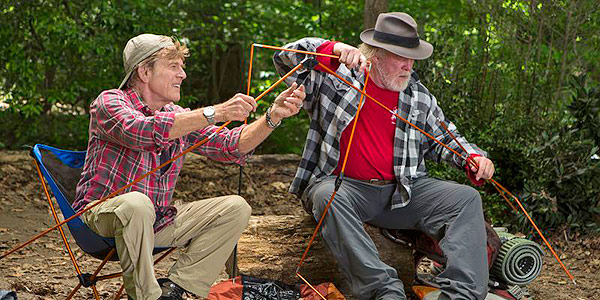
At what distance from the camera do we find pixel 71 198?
3160mm

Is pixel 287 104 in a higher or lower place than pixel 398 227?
higher

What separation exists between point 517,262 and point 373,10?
2438 mm

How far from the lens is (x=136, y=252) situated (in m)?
2.73

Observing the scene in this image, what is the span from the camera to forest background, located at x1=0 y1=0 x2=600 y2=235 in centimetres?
489

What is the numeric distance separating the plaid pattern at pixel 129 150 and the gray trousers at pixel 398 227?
0.56 meters

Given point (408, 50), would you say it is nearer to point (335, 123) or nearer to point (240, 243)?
point (335, 123)

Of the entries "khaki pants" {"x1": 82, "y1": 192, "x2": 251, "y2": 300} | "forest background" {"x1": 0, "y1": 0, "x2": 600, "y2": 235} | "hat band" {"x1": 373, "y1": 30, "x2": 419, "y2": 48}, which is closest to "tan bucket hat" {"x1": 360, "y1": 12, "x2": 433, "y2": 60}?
"hat band" {"x1": 373, "y1": 30, "x2": 419, "y2": 48}

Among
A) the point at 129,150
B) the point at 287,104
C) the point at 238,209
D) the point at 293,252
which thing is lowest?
the point at 293,252

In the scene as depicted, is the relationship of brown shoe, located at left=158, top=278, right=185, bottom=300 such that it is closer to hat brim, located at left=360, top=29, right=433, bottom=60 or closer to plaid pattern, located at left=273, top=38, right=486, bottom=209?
plaid pattern, located at left=273, top=38, right=486, bottom=209

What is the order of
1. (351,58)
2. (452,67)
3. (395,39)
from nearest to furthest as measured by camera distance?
(351,58) → (395,39) → (452,67)

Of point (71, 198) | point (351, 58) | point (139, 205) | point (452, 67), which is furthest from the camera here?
point (452, 67)

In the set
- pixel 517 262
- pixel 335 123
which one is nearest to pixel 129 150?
pixel 335 123

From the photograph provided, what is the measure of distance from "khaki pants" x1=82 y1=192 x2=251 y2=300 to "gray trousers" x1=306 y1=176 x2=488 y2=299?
503 millimetres

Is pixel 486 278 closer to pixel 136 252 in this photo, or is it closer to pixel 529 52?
pixel 136 252
